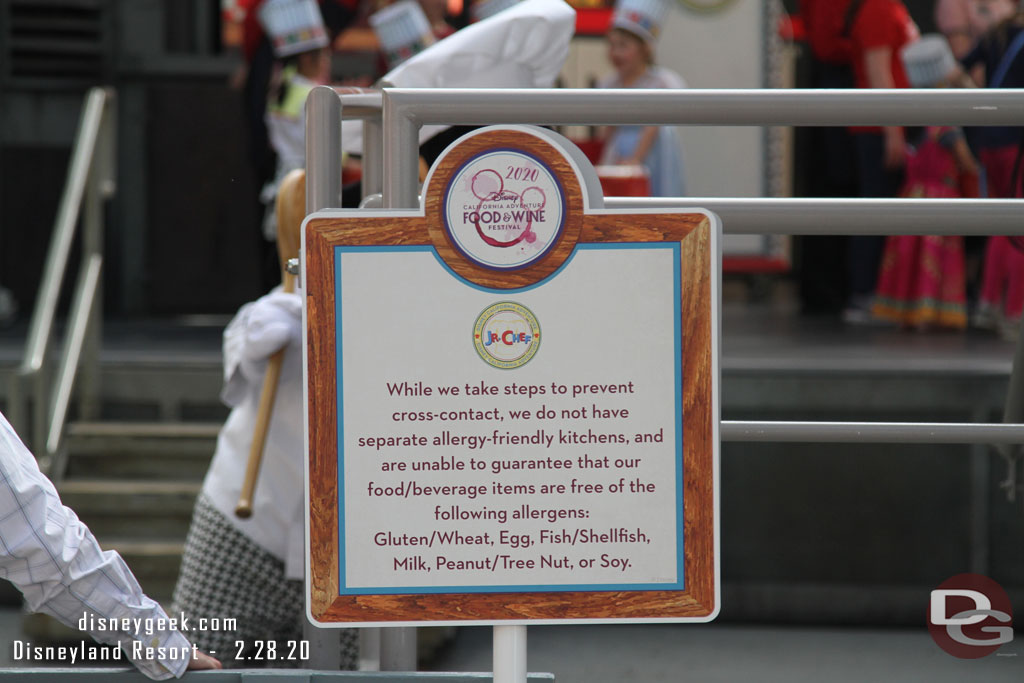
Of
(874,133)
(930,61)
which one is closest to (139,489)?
(930,61)

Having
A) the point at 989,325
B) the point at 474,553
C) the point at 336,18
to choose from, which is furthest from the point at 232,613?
the point at 336,18

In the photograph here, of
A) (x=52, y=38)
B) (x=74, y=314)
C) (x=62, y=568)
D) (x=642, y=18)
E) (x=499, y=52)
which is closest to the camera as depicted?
(x=62, y=568)

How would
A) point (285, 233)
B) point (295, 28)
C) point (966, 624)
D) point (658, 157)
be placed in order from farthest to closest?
point (658, 157) < point (295, 28) < point (285, 233) < point (966, 624)

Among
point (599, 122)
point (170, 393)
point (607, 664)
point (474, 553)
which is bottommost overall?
point (607, 664)

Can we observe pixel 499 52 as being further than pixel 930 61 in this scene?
No

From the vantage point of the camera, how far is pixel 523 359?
1.54 m

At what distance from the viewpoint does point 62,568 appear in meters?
1.68

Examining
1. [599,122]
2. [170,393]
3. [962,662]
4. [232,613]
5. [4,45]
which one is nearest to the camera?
[599,122]

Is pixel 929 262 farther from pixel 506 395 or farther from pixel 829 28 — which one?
pixel 506 395

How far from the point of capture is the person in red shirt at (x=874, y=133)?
6086 millimetres

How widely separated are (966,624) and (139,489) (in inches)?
114

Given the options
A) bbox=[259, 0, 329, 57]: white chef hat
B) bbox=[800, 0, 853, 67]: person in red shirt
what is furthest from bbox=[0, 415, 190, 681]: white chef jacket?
bbox=[800, 0, 853, 67]: person in red shirt

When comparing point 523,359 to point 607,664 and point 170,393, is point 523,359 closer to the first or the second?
point 607,664

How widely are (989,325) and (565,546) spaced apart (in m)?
4.65
